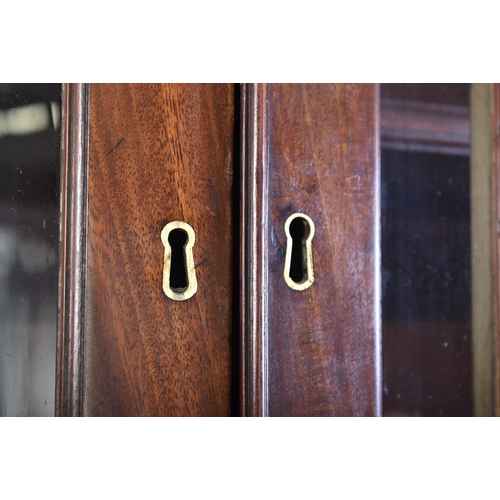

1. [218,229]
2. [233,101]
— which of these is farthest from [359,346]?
[233,101]

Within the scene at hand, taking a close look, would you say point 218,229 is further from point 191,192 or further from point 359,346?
point 359,346

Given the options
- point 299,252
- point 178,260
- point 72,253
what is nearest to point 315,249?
point 299,252

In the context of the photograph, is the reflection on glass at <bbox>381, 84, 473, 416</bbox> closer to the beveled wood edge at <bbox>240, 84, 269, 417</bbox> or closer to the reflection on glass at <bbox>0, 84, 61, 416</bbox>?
the beveled wood edge at <bbox>240, 84, 269, 417</bbox>

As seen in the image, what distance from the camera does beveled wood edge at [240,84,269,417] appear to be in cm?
59

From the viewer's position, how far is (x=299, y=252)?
2.06 ft

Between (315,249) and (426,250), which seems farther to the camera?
(426,250)

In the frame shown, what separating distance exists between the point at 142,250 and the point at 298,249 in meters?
0.19

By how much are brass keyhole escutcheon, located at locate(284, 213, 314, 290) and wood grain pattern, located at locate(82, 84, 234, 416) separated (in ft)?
0.23

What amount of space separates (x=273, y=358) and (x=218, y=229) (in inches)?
6.4

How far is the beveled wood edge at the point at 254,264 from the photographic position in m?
0.59

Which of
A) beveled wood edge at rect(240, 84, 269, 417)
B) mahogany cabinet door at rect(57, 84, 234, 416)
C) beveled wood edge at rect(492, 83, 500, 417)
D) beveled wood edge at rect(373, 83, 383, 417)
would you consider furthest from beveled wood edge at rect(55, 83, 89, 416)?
beveled wood edge at rect(492, 83, 500, 417)

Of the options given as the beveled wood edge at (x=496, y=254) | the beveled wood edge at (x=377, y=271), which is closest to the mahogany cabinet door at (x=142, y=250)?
the beveled wood edge at (x=377, y=271)

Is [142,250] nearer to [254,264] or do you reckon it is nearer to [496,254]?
[254,264]
